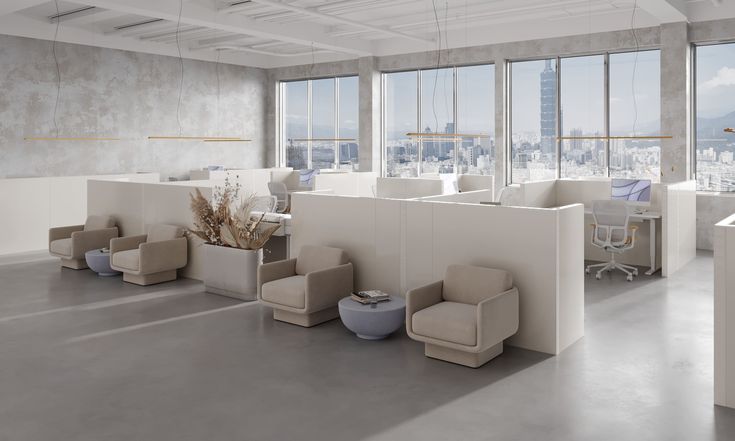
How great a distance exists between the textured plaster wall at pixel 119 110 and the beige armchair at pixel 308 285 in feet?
28.7

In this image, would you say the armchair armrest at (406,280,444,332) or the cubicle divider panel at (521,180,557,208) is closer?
the armchair armrest at (406,280,444,332)

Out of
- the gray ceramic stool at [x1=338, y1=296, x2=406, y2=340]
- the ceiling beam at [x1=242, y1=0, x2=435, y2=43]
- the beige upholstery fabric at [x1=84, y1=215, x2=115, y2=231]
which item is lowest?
the gray ceramic stool at [x1=338, y1=296, x2=406, y2=340]

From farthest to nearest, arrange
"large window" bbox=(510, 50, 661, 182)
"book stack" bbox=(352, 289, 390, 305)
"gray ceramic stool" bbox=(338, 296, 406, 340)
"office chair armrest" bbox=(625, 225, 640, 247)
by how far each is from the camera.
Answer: "large window" bbox=(510, 50, 661, 182) → "office chair armrest" bbox=(625, 225, 640, 247) → "book stack" bbox=(352, 289, 390, 305) → "gray ceramic stool" bbox=(338, 296, 406, 340)

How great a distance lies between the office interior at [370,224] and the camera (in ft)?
14.6

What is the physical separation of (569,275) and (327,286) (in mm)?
2256

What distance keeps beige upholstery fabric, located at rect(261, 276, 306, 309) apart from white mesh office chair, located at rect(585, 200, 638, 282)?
4.55 m

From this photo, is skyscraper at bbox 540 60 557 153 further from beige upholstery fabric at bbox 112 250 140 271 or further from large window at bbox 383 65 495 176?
beige upholstery fabric at bbox 112 250 140 271

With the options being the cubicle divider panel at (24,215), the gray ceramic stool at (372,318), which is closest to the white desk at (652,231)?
the gray ceramic stool at (372,318)

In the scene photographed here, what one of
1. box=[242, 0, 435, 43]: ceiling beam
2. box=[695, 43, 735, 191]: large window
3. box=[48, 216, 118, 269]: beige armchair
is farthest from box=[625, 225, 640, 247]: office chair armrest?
box=[48, 216, 118, 269]: beige armchair

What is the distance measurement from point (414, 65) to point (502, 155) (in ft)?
10.4

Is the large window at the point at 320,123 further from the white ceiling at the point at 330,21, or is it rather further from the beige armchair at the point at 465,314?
the beige armchair at the point at 465,314

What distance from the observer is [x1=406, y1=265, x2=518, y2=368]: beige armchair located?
497cm

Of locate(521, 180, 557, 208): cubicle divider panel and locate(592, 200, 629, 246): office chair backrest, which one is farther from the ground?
locate(521, 180, 557, 208): cubicle divider panel

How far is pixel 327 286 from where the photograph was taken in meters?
6.24
